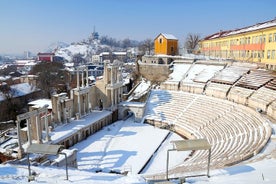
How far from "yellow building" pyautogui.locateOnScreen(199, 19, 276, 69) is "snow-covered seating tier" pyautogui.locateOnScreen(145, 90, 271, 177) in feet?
31.5

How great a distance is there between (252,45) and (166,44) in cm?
1411

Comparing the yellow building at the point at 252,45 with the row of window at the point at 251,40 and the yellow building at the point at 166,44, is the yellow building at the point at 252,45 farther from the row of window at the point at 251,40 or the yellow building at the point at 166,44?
the yellow building at the point at 166,44

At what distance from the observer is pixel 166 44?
43625 millimetres

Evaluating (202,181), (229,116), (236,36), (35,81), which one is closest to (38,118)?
(202,181)

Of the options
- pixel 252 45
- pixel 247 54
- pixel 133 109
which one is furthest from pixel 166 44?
pixel 133 109

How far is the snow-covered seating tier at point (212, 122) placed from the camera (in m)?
16.0

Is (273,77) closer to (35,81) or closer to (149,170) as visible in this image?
(149,170)

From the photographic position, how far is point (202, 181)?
8.93 metres

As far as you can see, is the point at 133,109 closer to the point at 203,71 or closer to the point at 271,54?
the point at 203,71

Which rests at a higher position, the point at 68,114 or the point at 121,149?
the point at 68,114

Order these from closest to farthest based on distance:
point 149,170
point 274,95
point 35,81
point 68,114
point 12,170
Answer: point 12,170 → point 149,170 → point 274,95 → point 68,114 → point 35,81

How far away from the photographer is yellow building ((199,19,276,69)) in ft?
99.5

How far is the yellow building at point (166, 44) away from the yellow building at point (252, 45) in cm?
906

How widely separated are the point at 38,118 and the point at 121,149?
7.33 metres
